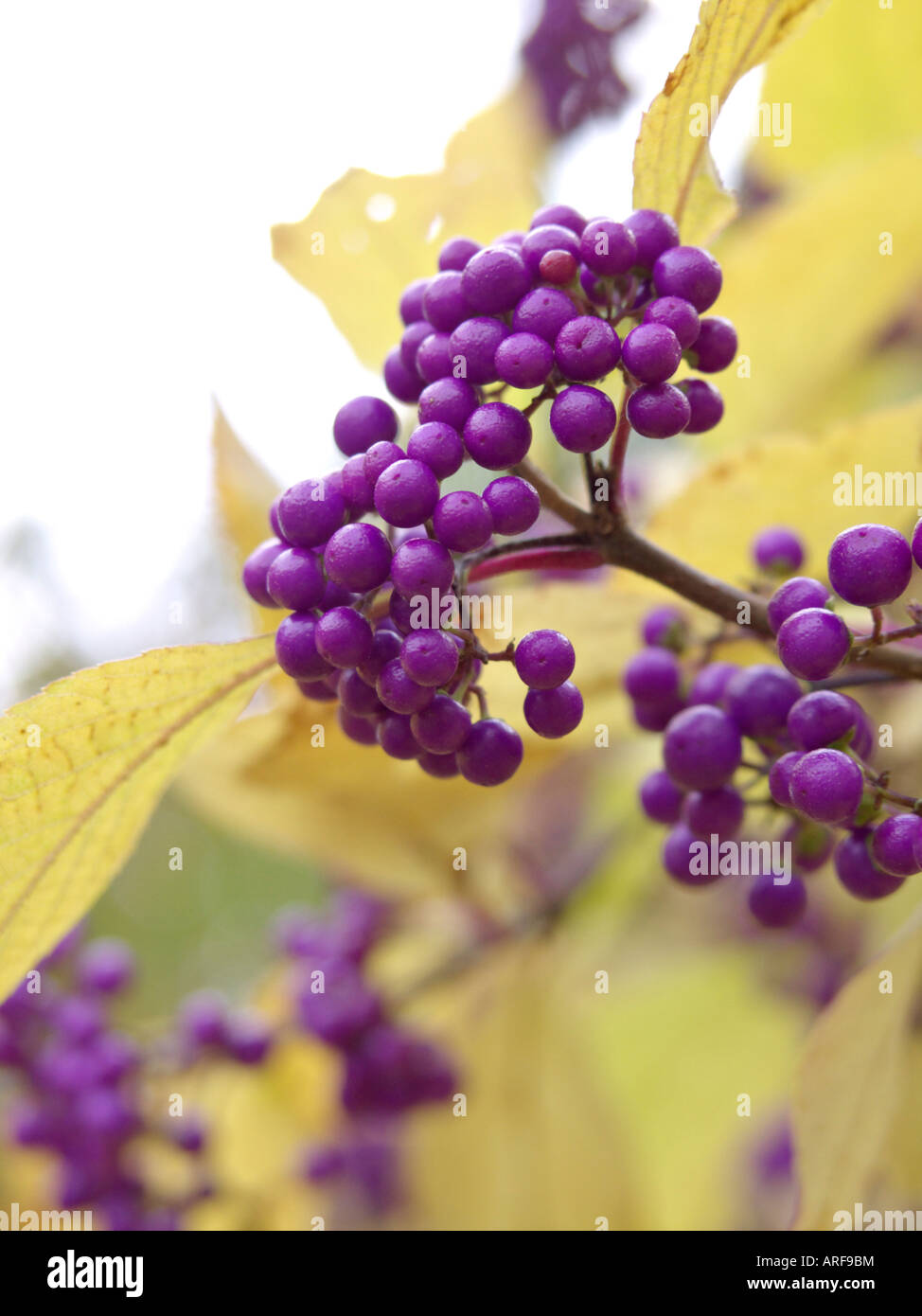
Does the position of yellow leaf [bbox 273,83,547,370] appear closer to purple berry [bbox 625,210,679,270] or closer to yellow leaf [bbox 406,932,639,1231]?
purple berry [bbox 625,210,679,270]

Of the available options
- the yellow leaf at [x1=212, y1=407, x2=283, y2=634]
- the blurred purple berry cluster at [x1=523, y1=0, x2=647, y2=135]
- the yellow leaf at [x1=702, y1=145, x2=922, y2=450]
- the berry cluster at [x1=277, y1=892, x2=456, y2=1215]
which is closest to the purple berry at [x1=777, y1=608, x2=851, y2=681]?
the yellow leaf at [x1=212, y1=407, x2=283, y2=634]

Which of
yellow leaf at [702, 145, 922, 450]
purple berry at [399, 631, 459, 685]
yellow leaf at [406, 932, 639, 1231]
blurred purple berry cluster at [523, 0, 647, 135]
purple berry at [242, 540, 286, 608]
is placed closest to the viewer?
purple berry at [399, 631, 459, 685]

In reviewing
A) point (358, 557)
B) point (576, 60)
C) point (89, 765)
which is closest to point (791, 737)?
point (358, 557)

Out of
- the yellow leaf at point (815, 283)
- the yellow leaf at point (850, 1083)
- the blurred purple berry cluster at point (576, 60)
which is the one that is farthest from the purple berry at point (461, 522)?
the blurred purple berry cluster at point (576, 60)

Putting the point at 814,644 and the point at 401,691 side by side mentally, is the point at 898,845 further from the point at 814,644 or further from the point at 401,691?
the point at 401,691

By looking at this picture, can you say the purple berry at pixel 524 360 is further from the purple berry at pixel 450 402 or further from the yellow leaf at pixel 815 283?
the yellow leaf at pixel 815 283

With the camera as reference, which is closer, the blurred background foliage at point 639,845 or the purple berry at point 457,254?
the purple berry at point 457,254
